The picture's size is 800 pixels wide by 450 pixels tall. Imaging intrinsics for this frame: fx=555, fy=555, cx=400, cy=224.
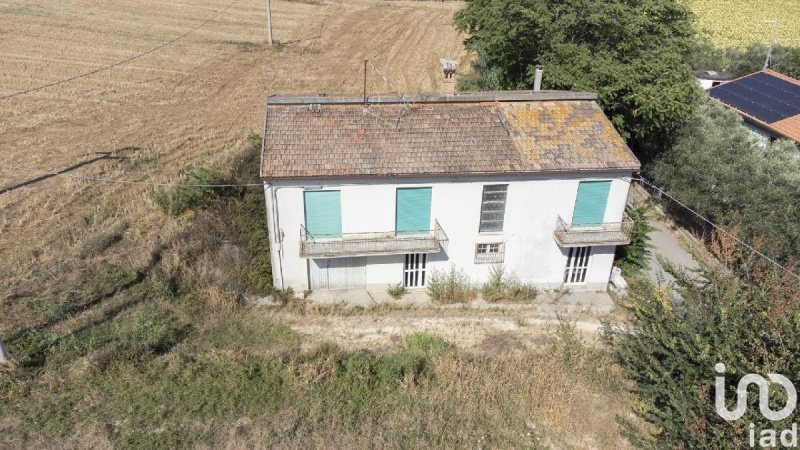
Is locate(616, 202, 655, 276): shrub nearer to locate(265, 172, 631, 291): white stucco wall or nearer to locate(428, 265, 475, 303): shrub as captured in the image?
locate(265, 172, 631, 291): white stucco wall

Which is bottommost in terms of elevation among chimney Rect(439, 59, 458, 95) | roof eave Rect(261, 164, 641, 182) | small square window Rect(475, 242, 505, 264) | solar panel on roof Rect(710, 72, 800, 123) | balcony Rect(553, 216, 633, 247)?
small square window Rect(475, 242, 505, 264)

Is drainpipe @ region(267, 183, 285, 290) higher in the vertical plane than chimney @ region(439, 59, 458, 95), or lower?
lower

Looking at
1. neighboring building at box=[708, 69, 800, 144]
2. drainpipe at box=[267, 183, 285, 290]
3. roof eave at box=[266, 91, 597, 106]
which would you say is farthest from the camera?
neighboring building at box=[708, 69, 800, 144]

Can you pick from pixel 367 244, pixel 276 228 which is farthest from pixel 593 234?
pixel 276 228

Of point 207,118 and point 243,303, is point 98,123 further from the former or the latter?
point 243,303

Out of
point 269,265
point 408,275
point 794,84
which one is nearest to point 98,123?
point 269,265

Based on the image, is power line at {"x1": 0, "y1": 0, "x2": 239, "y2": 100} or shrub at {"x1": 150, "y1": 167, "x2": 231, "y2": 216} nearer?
shrub at {"x1": 150, "y1": 167, "x2": 231, "y2": 216}

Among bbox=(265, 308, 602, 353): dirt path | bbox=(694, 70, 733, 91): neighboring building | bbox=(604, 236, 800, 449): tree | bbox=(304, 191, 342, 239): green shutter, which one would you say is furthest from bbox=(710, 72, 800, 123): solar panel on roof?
bbox=(304, 191, 342, 239): green shutter
